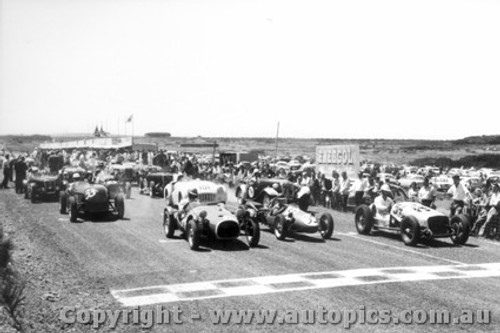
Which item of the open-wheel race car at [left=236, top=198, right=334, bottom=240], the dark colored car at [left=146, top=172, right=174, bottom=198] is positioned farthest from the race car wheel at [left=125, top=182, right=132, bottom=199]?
the open-wheel race car at [left=236, top=198, right=334, bottom=240]

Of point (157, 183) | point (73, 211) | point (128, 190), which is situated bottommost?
point (128, 190)

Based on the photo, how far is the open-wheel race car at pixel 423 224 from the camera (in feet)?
46.5

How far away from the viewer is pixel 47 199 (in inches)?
952

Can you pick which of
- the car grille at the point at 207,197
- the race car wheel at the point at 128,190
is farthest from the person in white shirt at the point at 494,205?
the race car wheel at the point at 128,190

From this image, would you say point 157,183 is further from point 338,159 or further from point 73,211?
point 73,211

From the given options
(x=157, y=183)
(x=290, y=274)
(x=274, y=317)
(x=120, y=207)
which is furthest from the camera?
(x=157, y=183)

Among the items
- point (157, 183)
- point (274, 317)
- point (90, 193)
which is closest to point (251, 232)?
point (274, 317)

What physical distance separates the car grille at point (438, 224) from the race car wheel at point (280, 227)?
154 inches

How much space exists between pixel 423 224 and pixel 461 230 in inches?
43.0

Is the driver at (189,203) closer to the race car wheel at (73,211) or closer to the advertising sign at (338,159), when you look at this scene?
the race car wheel at (73,211)

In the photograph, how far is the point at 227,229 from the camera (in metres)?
13.2

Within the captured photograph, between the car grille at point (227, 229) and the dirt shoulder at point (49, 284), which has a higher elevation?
the car grille at point (227, 229)

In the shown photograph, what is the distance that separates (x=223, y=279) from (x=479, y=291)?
15.4ft

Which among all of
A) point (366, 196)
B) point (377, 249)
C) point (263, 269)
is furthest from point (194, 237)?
point (366, 196)
